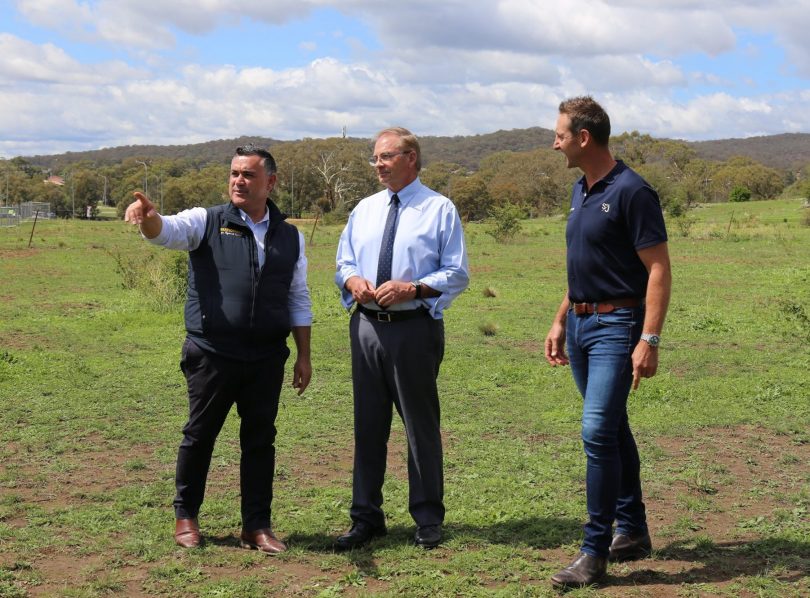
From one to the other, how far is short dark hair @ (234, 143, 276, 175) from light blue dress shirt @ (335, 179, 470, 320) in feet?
1.63

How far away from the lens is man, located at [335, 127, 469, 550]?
462 cm

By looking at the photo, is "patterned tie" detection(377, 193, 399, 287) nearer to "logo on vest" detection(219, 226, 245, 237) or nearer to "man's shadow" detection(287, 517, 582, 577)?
"logo on vest" detection(219, 226, 245, 237)

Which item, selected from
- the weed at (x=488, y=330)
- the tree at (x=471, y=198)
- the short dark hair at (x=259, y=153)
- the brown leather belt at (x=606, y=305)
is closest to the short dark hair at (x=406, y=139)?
the short dark hair at (x=259, y=153)

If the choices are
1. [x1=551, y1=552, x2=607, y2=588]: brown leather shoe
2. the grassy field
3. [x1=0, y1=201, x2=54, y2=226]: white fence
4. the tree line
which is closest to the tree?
the tree line

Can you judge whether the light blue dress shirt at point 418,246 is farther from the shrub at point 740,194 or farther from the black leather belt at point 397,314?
the shrub at point 740,194

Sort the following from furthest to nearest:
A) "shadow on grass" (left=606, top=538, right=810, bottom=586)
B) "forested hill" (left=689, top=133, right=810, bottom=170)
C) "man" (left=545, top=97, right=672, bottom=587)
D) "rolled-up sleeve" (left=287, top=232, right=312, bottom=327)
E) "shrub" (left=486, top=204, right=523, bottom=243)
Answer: "forested hill" (left=689, top=133, right=810, bottom=170), "shrub" (left=486, top=204, right=523, bottom=243), "rolled-up sleeve" (left=287, top=232, right=312, bottom=327), "shadow on grass" (left=606, top=538, right=810, bottom=586), "man" (left=545, top=97, right=672, bottom=587)

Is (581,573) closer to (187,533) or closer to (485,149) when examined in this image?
(187,533)

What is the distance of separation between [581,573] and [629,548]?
0.48m

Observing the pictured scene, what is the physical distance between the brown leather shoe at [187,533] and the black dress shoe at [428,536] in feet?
3.64

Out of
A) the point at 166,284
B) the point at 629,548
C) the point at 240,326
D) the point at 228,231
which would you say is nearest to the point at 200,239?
the point at 228,231

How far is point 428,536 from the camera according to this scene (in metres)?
4.74

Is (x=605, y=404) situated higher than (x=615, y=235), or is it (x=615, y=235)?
(x=615, y=235)

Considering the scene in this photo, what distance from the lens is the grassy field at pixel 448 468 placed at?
4375 mm

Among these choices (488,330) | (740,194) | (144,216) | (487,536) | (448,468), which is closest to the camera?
(144,216)
